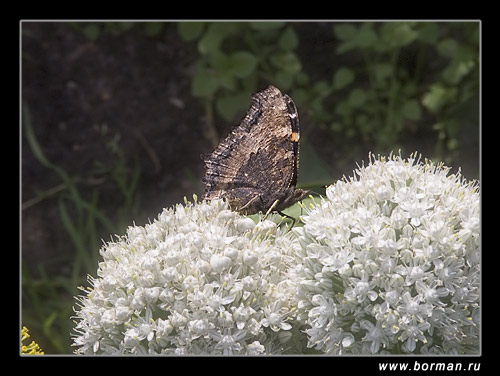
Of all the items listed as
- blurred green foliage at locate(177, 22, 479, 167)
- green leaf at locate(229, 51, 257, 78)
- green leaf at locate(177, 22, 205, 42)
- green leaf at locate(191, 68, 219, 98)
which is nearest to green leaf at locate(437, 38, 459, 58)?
blurred green foliage at locate(177, 22, 479, 167)

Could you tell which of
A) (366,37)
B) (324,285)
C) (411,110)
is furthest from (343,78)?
(324,285)

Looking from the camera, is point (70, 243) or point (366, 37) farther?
point (70, 243)

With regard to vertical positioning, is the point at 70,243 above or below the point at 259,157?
above

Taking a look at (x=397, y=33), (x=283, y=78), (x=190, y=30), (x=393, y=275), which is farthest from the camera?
(x=283, y=78)

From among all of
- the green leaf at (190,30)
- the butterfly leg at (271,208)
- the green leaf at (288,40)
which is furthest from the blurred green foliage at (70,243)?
the butterfly leg at (271,208)

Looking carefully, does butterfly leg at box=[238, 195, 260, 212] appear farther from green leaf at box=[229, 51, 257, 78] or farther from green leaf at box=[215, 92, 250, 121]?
green leaf at box=[215, 92, 250, 121]

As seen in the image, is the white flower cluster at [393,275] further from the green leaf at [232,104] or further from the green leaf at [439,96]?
the green leaf at [232,104]

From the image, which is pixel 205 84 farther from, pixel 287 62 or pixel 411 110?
pixel 411 110

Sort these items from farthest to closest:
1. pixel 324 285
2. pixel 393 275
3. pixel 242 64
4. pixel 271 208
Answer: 1. pixel 242 64
2. pixel 271 208
3. pixel 324 285
4. pixel 393 275
